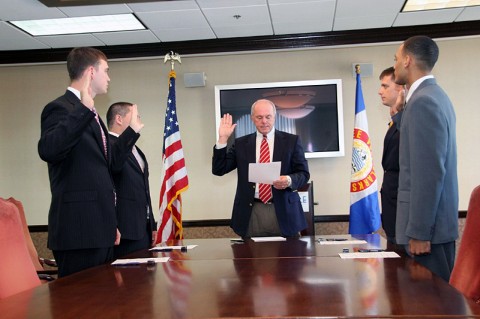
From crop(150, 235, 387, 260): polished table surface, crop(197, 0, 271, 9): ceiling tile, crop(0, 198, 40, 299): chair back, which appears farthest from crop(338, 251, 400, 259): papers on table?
crop(197, 0, 271, 9): ceiling tile

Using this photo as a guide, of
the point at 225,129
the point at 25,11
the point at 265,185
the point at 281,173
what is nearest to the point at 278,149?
the point at 281,173

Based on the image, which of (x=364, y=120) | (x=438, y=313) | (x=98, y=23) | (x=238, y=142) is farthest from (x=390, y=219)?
Result: (x=98, y=23)

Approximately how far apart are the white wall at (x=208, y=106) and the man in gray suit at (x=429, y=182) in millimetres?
3498

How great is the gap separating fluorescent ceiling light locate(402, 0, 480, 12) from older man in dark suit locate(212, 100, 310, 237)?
217cm

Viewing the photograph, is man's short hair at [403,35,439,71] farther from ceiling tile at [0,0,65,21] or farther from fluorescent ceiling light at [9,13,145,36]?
ceiling tile at [0,0,65,21]

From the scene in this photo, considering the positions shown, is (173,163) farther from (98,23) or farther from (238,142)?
(98,23)

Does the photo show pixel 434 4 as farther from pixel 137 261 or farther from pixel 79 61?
pixel 137 261

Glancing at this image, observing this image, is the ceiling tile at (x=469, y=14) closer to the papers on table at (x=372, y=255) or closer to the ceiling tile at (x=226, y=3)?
the ceiling tile at (x=226, y=3)

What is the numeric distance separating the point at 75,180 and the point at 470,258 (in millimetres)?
1693

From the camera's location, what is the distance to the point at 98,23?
5180 millimetres

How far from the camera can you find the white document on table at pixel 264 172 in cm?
339

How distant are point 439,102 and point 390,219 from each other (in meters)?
0.97

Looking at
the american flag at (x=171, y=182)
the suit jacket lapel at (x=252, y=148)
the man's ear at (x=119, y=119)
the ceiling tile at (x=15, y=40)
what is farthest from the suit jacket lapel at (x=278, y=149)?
the ceiling tile at (x=15, y=40)

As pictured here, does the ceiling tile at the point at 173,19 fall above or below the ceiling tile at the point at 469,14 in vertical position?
below
